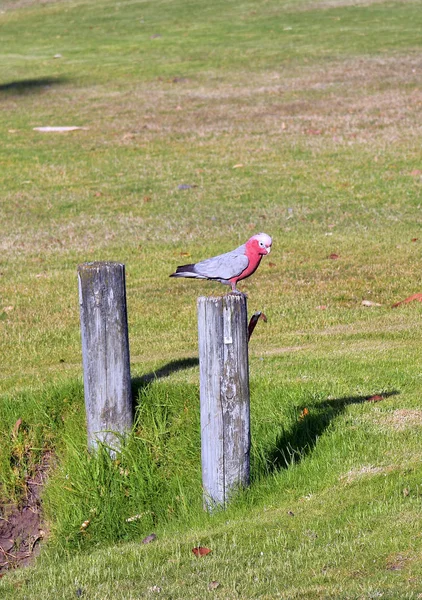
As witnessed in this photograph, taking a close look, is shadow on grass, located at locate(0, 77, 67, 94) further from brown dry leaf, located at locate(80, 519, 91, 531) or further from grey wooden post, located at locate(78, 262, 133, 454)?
brown dry leaf, located at locate(80, 519, 91, 531)

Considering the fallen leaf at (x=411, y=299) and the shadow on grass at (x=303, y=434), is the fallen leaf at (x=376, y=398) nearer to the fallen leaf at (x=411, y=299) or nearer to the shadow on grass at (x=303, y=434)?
the shadow on grass at (x=303, y=434)

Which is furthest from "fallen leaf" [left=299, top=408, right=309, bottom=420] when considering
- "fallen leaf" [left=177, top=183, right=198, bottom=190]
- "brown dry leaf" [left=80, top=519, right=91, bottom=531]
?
"fallen leaf" [left=177, top=183, right=198, bottom=190]

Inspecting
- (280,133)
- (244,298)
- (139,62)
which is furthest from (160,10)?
(244,298)

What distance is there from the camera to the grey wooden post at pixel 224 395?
20.6ft

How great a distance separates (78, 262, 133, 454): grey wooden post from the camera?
7.25 metres

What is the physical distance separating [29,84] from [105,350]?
85.2 ft

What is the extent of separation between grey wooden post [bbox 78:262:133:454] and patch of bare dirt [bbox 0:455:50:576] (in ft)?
2.29

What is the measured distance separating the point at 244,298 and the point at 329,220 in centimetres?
1001

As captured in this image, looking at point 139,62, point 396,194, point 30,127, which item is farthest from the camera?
point 139,62

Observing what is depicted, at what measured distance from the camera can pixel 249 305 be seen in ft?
37.9

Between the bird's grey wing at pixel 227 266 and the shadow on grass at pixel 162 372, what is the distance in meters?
1.35

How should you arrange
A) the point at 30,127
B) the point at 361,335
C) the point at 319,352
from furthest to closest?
the point at 30,127 → the point at 361,335 → the point at 319,352

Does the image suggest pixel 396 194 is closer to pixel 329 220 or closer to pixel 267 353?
pixel 329 220

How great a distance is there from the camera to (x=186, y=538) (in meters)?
5.93
